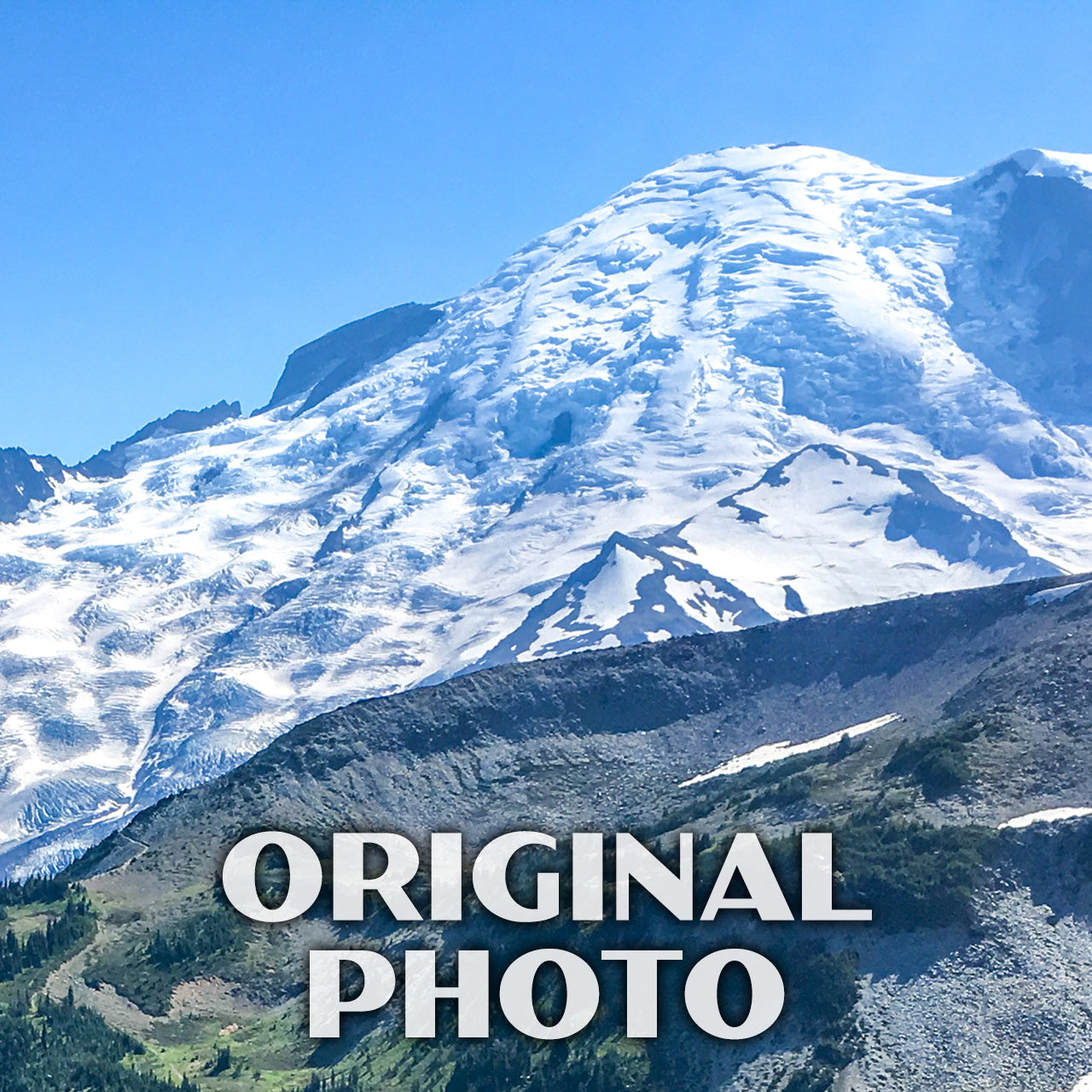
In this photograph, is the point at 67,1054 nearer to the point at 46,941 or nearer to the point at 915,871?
the point at 46,941

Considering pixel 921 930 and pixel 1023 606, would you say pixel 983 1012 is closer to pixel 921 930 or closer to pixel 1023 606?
pixel 921 930

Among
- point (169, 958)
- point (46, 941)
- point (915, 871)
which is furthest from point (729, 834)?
point (46, 941)

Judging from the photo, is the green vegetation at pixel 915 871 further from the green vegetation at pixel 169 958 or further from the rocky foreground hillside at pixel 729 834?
the green vegetation at pixel 169 958

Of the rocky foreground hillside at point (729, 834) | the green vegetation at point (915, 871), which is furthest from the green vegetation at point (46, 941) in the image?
the green vegetation at point (915, 871)

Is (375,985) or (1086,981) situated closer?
(1086,981)

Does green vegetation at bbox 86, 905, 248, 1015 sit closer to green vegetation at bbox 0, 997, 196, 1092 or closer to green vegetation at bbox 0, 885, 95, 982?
green vegetation at bbox 0, 885, 95, 982

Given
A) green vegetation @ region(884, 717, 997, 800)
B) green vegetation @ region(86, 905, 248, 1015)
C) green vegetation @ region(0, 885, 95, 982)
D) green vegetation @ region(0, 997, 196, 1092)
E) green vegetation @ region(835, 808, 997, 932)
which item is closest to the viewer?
green vegetation @ region(835, 808, 997, 932)

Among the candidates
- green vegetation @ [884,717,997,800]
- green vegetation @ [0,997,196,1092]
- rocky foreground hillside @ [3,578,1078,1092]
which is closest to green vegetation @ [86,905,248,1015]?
rocky foreground hillside @ [3,578,1078,1092]

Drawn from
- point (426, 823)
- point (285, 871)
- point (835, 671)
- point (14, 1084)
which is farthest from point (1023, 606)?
point (14, 1084)
